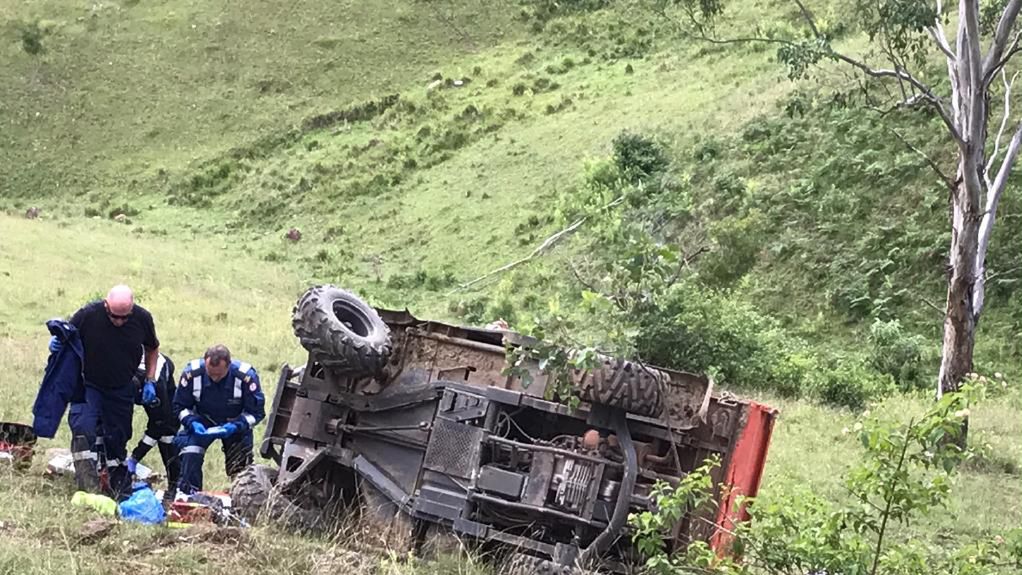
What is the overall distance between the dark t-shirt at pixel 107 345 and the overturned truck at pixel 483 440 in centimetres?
127

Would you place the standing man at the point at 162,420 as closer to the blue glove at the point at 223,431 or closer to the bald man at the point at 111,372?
the bald man at the point at 111,372

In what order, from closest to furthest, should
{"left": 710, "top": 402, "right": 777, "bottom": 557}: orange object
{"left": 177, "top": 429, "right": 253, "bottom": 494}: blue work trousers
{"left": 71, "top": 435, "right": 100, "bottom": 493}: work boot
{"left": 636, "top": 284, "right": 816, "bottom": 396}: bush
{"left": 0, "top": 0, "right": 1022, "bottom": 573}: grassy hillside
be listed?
{"left": 710, "top": 402, "right": 777, "bottom": 557}: orange object, {"left": 71, "top": 435, "right": 100, "bottom": 493}: work boot, {"left": 177, "top": 429, "right": 253, "bottom": 494}: blue work trousers, {"left": 0, "top": 0, "right": 1022, "bottom": 573}: grassy hillside, {"left": 636, "top": 284, "right": 816, "bottom": 396}: bush

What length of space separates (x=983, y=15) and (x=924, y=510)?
11030 millimetres

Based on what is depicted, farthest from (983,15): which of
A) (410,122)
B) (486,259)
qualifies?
(410,122)

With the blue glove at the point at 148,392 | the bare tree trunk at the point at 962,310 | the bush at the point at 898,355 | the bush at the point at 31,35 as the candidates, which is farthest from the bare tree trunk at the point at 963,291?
the bush at the point at 31,35

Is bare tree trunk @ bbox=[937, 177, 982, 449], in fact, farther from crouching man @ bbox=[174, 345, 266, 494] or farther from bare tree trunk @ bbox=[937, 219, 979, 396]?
crouching man @ bbox=[174, 345, 266, 494]

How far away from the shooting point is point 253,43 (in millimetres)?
42969

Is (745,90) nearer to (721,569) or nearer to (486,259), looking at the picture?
(486,259)

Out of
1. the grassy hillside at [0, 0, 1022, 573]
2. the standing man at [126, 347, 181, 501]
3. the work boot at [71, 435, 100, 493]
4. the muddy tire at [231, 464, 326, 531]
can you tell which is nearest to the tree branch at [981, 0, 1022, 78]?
the grassy hillside at [0, 0, 1022, 573]

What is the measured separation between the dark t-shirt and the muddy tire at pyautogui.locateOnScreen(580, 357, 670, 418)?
3.70 meters

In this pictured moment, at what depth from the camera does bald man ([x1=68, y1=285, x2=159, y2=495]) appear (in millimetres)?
8211

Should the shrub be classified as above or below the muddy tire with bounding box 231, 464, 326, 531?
above

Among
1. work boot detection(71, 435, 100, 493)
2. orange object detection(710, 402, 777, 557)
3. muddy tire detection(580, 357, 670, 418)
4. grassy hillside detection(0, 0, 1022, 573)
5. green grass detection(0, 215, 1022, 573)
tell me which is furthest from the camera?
grassy hillside detection(0, 0, 1022, 573)

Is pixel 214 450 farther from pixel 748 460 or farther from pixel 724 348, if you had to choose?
pixel 724 348
